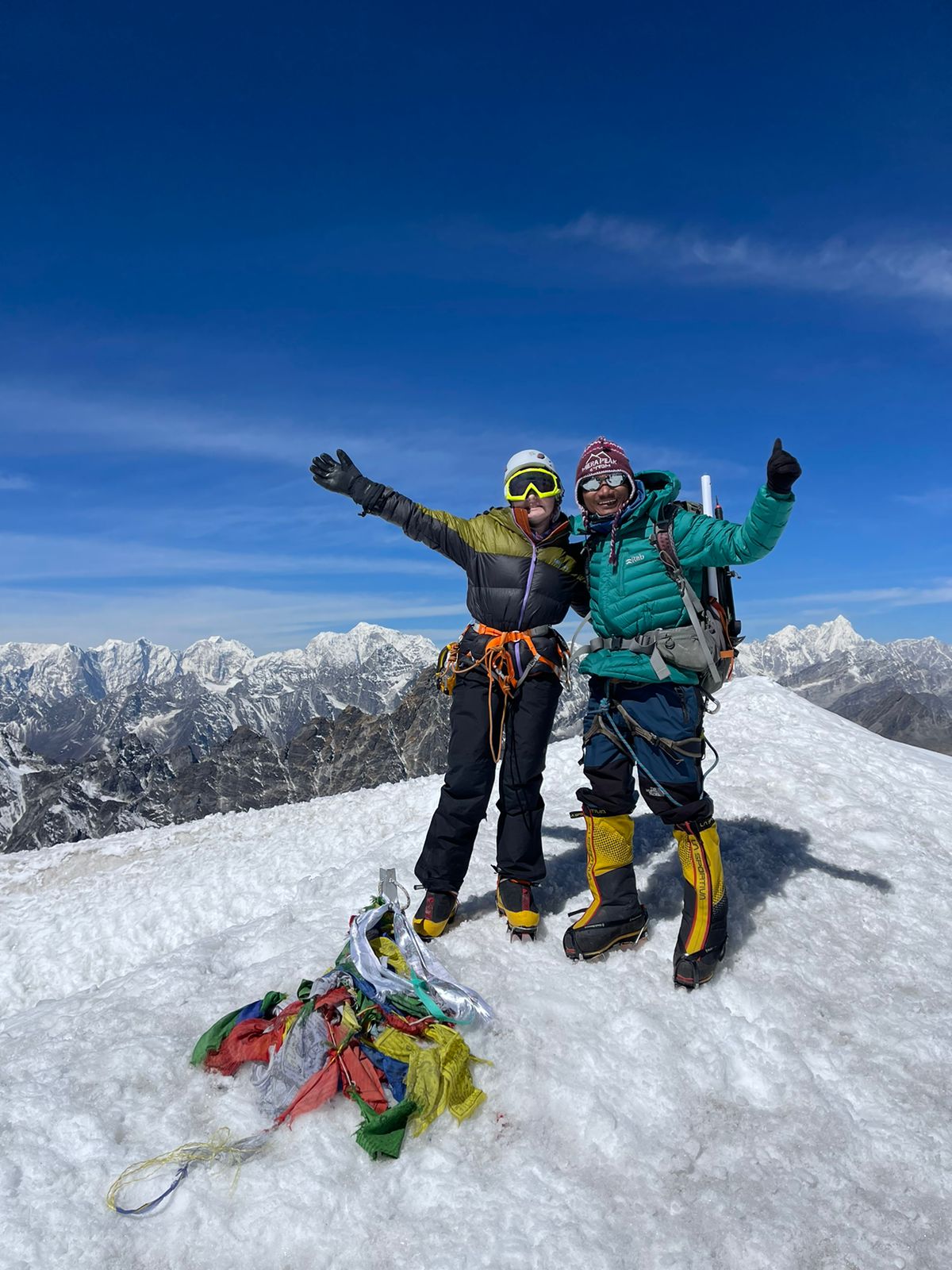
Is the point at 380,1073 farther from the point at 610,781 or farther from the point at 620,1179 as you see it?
the point at 610,781

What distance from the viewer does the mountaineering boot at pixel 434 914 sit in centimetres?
690

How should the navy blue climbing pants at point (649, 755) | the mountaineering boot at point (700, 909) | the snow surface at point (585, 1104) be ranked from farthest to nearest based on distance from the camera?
the navy blue climbing pants at point (649, 755), the mountaineering boot at point (700, 909), the snow surface at point (585, 1104)

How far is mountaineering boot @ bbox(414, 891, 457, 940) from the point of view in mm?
6902

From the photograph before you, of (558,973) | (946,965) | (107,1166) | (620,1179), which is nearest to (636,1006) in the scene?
(558,973)

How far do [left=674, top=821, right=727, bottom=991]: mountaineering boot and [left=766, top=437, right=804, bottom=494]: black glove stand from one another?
293cm

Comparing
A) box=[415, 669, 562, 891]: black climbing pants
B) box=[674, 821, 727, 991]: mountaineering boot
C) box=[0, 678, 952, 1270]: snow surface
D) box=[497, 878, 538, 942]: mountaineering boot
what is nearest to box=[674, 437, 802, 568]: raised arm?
box=[415, 669, 562, 891]: black climbing pants

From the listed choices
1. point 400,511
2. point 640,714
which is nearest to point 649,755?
point 640,714

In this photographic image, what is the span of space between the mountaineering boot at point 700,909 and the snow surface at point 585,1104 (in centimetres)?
19

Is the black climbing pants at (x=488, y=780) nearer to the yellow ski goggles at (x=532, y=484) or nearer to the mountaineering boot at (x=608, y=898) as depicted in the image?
the mountaineering boot at (x=608, y=898)

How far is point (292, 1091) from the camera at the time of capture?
15.0 ft

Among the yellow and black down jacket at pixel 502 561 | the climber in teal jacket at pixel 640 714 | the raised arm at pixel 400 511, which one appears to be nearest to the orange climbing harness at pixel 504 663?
the yellow and black down jacket at pixel 502 561

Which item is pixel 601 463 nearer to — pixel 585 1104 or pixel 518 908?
pixel 518 908

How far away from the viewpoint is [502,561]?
700cm

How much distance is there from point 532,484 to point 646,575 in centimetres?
137
